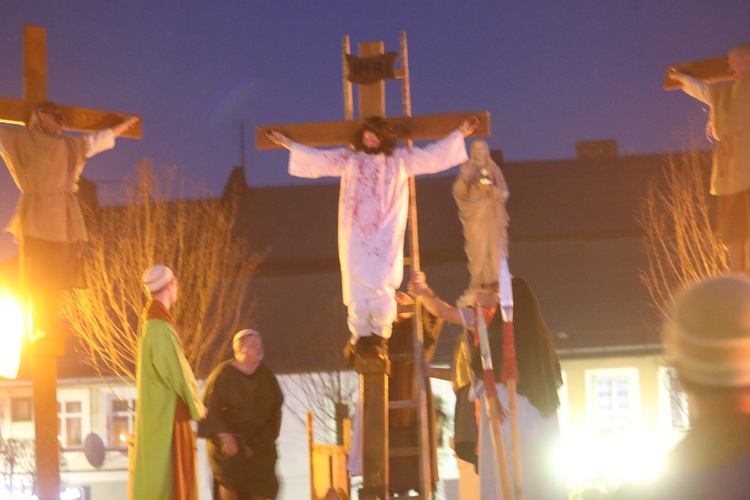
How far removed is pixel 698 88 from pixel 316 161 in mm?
2530

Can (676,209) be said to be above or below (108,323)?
above

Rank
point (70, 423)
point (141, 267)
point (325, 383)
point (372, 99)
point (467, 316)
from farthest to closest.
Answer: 1. point (70, 423)
2. point (325, 383)
3. point (141, 267)
4. point (372, 99)
5. point (467, 316)

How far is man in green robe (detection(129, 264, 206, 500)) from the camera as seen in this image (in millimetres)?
6734

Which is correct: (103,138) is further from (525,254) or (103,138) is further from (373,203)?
(525,254)

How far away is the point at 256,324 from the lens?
24266 mm

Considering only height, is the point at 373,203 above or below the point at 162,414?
above

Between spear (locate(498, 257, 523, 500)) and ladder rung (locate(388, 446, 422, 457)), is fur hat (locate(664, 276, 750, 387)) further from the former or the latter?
ladder rung (locate(388, 446, 422, 457))

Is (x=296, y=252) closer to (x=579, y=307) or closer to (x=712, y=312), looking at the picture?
(x=579, y=307)

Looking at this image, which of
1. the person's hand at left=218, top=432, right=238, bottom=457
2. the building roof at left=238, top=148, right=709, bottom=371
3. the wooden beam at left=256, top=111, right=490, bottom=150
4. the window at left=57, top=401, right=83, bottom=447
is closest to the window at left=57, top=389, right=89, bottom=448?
the window at left=57, top=401, right=83, bottom=447

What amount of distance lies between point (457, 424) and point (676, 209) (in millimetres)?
9589

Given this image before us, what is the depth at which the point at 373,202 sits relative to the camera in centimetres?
734

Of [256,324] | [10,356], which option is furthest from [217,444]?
[256,324]

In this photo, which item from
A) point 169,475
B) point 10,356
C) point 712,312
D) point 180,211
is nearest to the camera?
point 712,312

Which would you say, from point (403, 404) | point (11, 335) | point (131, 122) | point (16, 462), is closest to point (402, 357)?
point (403, 404)
